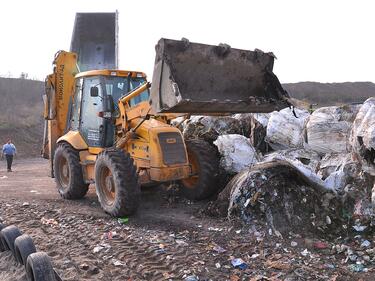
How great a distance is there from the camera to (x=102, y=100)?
7.03m

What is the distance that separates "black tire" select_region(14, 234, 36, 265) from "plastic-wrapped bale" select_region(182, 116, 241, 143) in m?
4.23

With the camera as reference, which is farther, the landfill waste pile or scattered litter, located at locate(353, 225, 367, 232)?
the landfill waste pile

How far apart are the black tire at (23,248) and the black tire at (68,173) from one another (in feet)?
9.37

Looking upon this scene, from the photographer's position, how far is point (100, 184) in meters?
6.66

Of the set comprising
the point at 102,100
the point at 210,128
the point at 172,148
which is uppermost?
the point at 102,100

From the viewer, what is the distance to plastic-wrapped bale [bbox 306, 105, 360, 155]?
21.4 ft

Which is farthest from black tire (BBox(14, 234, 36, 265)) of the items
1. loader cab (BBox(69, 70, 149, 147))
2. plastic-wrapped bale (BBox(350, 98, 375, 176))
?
plastic-wrapped bale (BBox(350, 98, 375, 176))

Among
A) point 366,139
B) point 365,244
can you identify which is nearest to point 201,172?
point 366,139

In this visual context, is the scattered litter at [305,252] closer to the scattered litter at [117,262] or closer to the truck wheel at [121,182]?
the scattered litter at [117,262]

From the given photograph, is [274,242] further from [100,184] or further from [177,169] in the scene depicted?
[100,184]

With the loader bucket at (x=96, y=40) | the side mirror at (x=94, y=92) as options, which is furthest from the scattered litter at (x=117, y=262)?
the loader bucket at (x=96, y=40)

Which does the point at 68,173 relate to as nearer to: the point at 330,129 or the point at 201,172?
Answer: the point at 201,172

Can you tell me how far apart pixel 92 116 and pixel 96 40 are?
4.95 meters

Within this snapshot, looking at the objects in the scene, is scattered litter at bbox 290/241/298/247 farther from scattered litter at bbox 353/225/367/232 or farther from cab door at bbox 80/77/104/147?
cab door at bbox 80/77/104/147
